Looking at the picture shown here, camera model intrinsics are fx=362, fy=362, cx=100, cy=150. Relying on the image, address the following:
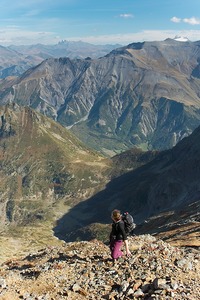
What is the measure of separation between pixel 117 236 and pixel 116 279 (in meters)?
4.19

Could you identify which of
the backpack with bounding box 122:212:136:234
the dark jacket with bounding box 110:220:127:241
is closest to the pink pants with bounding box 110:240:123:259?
the dark jacket with bounding box 110:220:127:241

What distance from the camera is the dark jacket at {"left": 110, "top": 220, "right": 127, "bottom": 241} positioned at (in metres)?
31.2

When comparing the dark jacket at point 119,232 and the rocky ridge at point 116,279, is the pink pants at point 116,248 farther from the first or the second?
the rocky ridge at point 116,279

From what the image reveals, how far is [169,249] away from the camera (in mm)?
34344

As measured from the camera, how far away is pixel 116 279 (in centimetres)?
2856

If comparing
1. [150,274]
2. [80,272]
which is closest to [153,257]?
[150,274]

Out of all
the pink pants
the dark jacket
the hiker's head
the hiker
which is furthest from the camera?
the pink pants

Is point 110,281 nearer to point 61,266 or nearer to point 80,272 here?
point 80,272

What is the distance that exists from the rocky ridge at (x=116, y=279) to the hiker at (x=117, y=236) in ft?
2.51

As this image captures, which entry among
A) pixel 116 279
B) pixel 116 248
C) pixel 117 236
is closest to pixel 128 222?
pixel 117 236

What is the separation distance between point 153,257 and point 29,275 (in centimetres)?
1187

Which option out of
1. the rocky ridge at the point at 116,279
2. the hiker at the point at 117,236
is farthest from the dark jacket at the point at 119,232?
the rocky ridge at the point at 116,279

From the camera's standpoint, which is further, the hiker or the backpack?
the backpack

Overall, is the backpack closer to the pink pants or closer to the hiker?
the hiker
